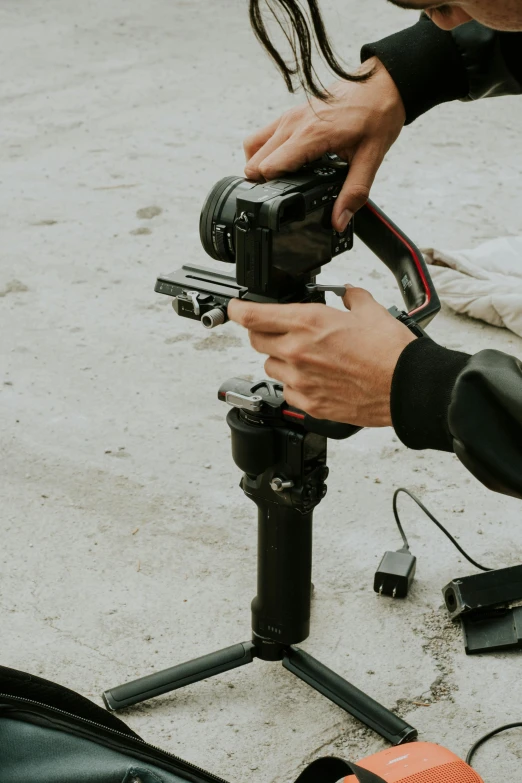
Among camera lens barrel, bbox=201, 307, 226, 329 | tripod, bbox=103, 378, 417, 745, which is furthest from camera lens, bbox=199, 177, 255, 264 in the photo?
tripod, bbox=103, 378, 417, 745

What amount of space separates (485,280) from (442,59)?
1403 millimetres

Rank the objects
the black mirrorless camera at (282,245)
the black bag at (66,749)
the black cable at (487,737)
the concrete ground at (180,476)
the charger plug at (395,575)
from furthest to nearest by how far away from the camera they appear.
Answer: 1. the charger plug at (395,575)
2. the concrete ground at (180,476)
3. the black cable at (487,737)
4. the black mirrorless camera at (282,245)
5. the black bag at (66,749)

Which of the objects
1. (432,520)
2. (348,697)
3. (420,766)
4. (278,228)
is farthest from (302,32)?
(432,520)

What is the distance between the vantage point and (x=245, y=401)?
140cm

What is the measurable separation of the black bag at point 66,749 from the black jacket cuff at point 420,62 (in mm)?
967

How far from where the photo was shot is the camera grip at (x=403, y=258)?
4.37 ft

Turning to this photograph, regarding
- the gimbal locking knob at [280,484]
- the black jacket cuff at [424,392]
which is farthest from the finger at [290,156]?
the gimbal locking knob at [280,484]

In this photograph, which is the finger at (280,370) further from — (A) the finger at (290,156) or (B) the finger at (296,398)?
(A) the finger at (290,156)

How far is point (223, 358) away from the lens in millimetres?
2631

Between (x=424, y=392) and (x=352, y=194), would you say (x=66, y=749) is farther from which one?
(x=352, y=194)

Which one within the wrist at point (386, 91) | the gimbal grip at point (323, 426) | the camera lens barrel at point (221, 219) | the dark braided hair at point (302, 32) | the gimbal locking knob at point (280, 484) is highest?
the dark braided hair at point (302, 32)

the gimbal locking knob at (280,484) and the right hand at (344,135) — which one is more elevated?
the right hand at (344,135)

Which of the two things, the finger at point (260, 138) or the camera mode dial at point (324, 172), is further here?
the finger at point (260, 138)

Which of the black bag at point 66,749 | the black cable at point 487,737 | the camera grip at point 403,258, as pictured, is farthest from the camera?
the black cable at point 487,737
